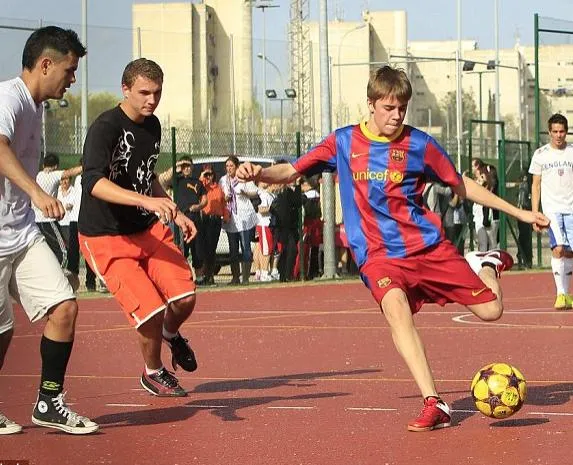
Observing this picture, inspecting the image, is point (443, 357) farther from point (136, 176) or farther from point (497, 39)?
point (497, 39)

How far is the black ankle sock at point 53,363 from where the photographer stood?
789cm

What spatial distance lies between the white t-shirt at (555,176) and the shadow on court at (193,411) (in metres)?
7.58

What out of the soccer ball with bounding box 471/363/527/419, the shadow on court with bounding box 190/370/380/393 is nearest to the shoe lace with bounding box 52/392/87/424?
the shadow on court with bounding box 190/370/380/393

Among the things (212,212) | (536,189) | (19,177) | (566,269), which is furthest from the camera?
(212,212)

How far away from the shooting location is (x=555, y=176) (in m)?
16.5

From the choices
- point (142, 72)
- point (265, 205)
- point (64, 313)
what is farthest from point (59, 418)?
point (265, 205)

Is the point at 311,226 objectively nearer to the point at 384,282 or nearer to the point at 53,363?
the point at 384,282

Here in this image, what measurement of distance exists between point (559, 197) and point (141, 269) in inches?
327

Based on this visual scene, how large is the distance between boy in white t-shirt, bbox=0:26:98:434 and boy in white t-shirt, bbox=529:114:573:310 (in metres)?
9.15

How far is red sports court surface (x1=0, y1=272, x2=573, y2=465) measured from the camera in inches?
287

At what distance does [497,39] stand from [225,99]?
1886 cm

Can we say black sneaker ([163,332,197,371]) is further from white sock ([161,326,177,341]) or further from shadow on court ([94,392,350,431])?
shadow on court ([94,392,350,431])

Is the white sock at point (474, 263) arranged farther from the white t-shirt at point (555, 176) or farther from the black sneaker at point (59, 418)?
the white t-shirt at point (555, 176)

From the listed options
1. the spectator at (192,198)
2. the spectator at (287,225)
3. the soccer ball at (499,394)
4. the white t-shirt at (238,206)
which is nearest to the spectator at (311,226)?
the spectator at (287,225)
